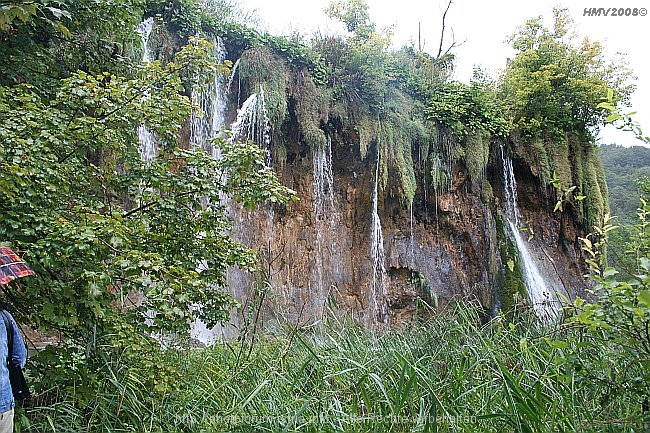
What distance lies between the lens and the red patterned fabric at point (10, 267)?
2523mm

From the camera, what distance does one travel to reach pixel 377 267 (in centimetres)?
1152

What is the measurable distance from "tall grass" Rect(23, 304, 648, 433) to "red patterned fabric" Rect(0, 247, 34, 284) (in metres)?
0.67

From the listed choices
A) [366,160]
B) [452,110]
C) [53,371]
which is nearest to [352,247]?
[366,160]

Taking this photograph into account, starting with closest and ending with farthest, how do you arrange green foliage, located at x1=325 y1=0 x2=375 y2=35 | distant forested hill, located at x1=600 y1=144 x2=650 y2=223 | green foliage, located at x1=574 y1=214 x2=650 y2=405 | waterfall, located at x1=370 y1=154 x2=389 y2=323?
green foliage, located at x1=574 y1=214 x2=650 y2=405, waterfall, located at x1=370 y1=154 x2=389 y2=323, green foliage, located at x1=325 y1=0 x2=375 y2=35, distant forested hill, located at x1=600 y1=144 x2=650 y2=223

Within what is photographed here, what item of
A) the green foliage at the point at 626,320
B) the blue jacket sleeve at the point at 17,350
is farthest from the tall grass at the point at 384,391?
the blue jacket sleeve at the point at 17,350

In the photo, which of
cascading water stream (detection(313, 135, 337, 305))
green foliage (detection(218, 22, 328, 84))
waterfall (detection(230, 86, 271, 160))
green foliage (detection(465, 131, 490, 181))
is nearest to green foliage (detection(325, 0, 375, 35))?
green foliage (detection(218, 22, 328, 84))

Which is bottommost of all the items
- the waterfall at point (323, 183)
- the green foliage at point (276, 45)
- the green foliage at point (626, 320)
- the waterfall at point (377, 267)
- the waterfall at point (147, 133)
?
the waterfall at point (377, 267)

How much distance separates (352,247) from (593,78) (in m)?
8.48

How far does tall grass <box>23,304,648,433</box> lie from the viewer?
2.13 metres

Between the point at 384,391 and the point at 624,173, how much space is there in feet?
69.3

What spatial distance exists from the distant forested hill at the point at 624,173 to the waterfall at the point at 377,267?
9.50 meters

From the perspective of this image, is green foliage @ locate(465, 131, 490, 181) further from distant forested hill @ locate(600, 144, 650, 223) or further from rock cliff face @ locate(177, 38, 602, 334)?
distant forested hill @ locate(600, 144, 650, 223)

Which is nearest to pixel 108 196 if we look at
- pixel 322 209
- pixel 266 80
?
pixel 266 80

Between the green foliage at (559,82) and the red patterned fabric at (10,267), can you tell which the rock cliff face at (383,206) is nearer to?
the green foliage at (559,82)
